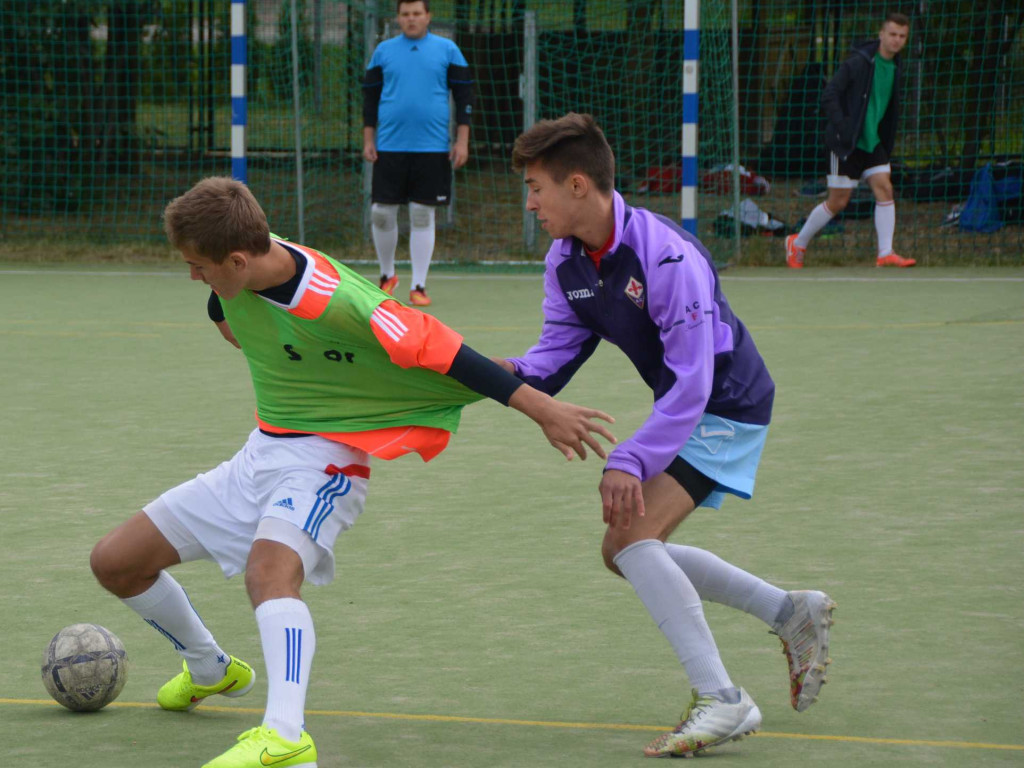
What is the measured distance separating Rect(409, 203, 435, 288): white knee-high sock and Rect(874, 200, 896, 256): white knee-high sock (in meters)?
3.45

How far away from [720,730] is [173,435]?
3590 millimetres

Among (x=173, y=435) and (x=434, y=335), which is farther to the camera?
(x=173, y=435)

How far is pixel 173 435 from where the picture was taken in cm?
614

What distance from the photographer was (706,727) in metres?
3.00

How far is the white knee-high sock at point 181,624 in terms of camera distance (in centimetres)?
324

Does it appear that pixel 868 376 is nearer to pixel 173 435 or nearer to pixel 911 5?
pixel 173 435

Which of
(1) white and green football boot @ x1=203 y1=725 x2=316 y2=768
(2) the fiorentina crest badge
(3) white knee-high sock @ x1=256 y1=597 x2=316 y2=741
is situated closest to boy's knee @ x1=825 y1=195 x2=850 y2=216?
(2) the fiorentina crest badge

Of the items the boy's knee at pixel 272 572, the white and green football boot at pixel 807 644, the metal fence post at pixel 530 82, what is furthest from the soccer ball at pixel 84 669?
the metal fence post at pixel 530 82

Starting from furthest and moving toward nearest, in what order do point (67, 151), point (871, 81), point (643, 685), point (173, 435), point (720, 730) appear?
point (67, 151) < point (871, 81) < point (173, 435) < point (643, 685) < point (720, 730)

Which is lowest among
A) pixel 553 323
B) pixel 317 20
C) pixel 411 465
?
pixel 411 465

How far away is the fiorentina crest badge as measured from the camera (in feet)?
10.7

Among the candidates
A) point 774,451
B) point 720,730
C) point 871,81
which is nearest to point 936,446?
point 774,451

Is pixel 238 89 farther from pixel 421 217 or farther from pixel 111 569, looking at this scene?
pixel 111 569

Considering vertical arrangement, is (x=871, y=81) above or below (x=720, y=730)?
above
